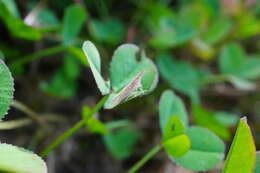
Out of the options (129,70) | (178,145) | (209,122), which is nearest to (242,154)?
(178,145)

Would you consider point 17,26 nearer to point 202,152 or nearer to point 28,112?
point 28,112

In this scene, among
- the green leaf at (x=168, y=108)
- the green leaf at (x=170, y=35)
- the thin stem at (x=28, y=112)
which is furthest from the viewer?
the green leaf at (x=170, y=35)

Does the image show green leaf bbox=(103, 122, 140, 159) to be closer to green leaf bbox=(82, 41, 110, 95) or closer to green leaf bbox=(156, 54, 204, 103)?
green leaf bbox=(156, 54, 204, 103)

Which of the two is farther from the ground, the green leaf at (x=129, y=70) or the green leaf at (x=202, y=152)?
the green leaf at (x=129, y=70)

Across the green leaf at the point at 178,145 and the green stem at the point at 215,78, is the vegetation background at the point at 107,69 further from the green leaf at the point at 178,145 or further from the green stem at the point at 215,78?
the green leaf at the point at 178,145

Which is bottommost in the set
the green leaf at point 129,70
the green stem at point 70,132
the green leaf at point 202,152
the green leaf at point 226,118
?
the green leaf at point 226,118

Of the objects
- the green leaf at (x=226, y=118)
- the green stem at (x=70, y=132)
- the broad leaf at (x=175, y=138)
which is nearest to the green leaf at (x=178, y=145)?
the broad leaf at (x=175, y=138)

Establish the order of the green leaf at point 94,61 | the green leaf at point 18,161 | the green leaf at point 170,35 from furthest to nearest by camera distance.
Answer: the green leaf at point 170,35 → the green leaf at point 94,61 → the green leaf at point 18,161
